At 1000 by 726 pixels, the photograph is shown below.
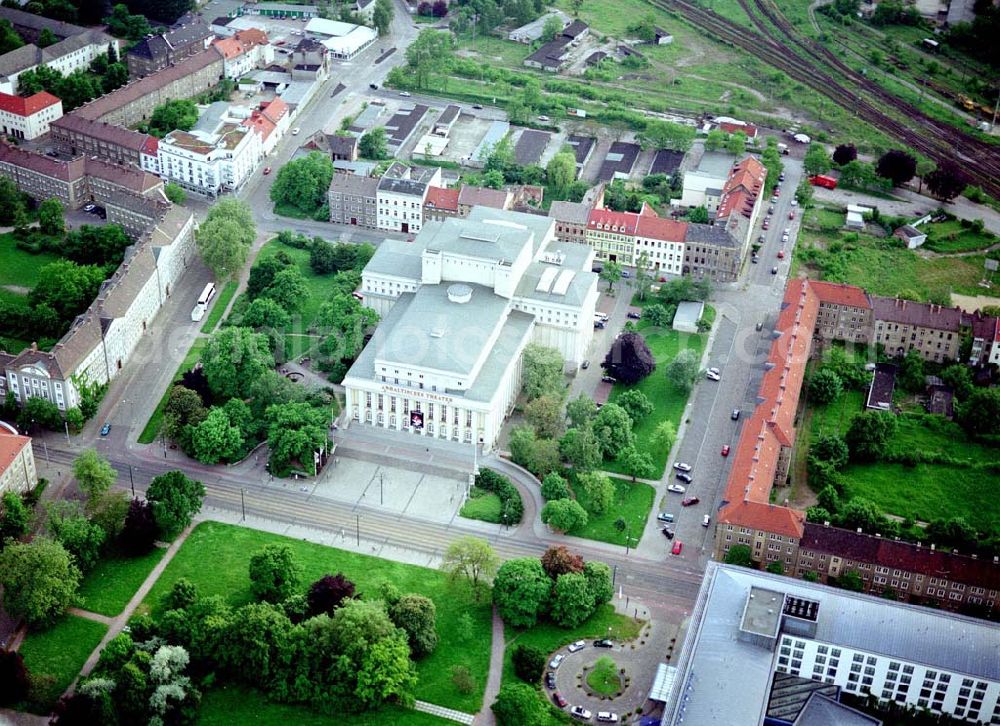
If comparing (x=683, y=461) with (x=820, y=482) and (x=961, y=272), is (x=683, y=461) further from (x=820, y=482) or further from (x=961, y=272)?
(x=961, y=272)

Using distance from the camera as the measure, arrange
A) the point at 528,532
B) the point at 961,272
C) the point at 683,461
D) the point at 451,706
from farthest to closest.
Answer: the point at 961,272 → the point at 683,461 → the point at 528,532 → the point at 451,706

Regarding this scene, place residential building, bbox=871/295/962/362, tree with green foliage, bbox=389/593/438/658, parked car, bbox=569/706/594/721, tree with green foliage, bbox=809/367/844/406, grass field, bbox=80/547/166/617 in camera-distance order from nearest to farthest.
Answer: parked car, bbox=569/706/594/721
tree with green foliage, bbox=389/593/438/658
grass field, bbox=80/547/166/617
tree with green foliage, bbox=809/367/844/406
residential building, bbox=871/295/962/362

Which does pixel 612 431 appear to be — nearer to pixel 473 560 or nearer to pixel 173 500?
pixel 473 560

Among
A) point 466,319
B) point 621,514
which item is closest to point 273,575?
point 621,514

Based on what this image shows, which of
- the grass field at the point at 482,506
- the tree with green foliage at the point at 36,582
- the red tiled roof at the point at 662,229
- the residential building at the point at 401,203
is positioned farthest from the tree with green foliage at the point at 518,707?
the residential building at the point at 401,203

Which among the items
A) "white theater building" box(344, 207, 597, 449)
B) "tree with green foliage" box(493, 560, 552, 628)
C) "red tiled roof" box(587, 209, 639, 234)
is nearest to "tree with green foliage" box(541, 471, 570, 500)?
"white theater building" box(344, 207, 597, 449)

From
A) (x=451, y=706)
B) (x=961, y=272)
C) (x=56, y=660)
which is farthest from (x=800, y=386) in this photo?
(x=56, y=660)

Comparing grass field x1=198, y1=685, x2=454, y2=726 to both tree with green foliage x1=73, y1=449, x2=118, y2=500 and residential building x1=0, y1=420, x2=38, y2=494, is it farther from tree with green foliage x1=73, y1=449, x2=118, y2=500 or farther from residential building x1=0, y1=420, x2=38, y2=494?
residential building x1=0, y1=420, x2=38, y2=494
